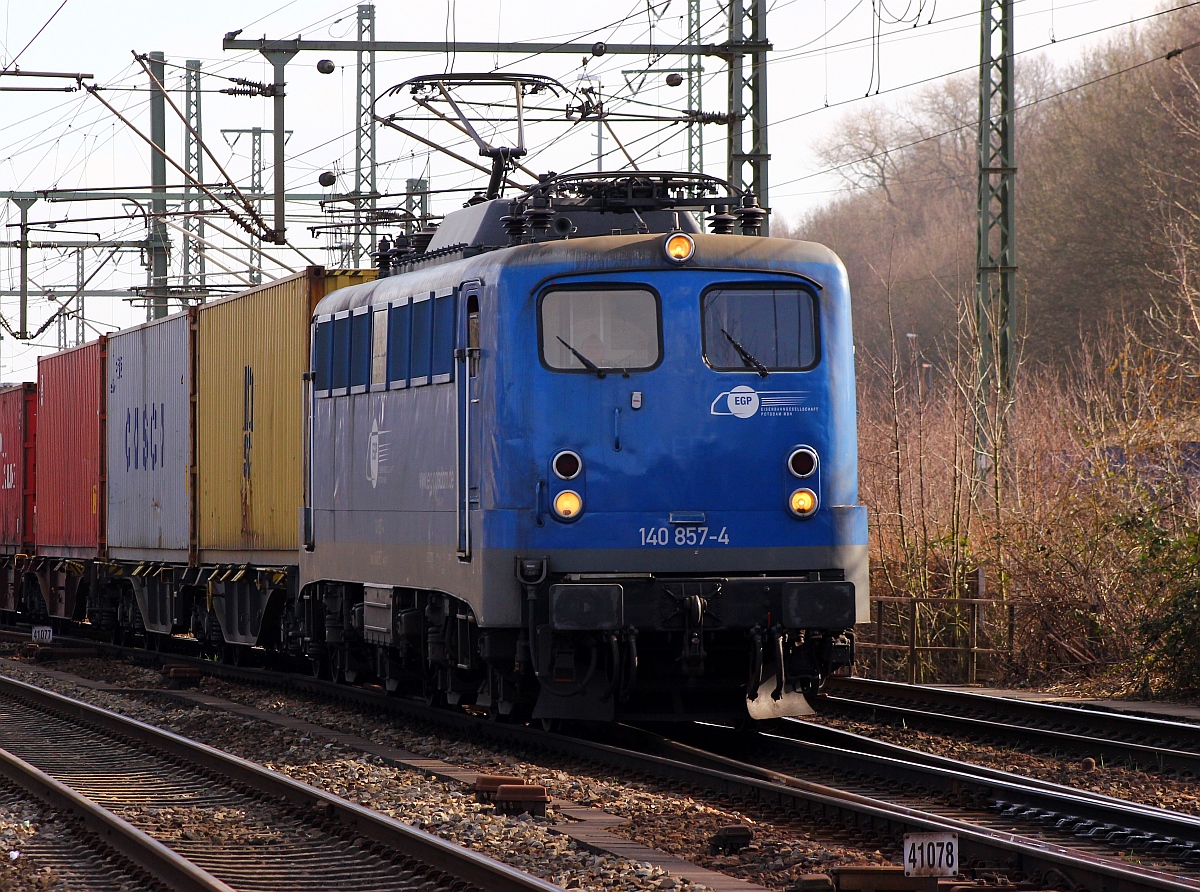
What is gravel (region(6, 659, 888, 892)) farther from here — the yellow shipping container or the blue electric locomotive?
the yellow shipping container

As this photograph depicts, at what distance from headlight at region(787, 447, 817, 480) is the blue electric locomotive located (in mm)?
15

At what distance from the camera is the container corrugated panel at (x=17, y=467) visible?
28.0 metres

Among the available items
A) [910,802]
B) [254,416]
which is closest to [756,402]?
[910,802]

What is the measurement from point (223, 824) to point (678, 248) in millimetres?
4701

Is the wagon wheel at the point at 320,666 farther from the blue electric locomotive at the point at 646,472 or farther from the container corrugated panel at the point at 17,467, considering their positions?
the container corrugated panel at the point at 17,467

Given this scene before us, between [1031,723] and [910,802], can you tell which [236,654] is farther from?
[910,802]

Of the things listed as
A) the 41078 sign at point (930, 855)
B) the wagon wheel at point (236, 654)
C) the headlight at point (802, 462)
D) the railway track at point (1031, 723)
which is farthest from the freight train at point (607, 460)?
the wagon wheel at point (236, 654)

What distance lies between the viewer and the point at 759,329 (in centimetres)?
1155

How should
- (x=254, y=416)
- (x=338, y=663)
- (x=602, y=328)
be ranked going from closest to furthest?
(x=602, y=328)
(x=338, y=663)
(x=254, y=416)

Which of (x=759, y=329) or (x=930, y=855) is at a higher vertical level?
(x=759, y=329)

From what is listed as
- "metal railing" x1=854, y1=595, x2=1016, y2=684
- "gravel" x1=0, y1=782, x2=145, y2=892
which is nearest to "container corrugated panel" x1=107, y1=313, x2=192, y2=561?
"metal railing" x1=854, y1=595, x2=1016, y2=684

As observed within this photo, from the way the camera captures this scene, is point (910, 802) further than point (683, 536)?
No

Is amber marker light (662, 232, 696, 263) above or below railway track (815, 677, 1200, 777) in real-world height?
above

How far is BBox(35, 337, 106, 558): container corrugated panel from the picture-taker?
23.5 m
